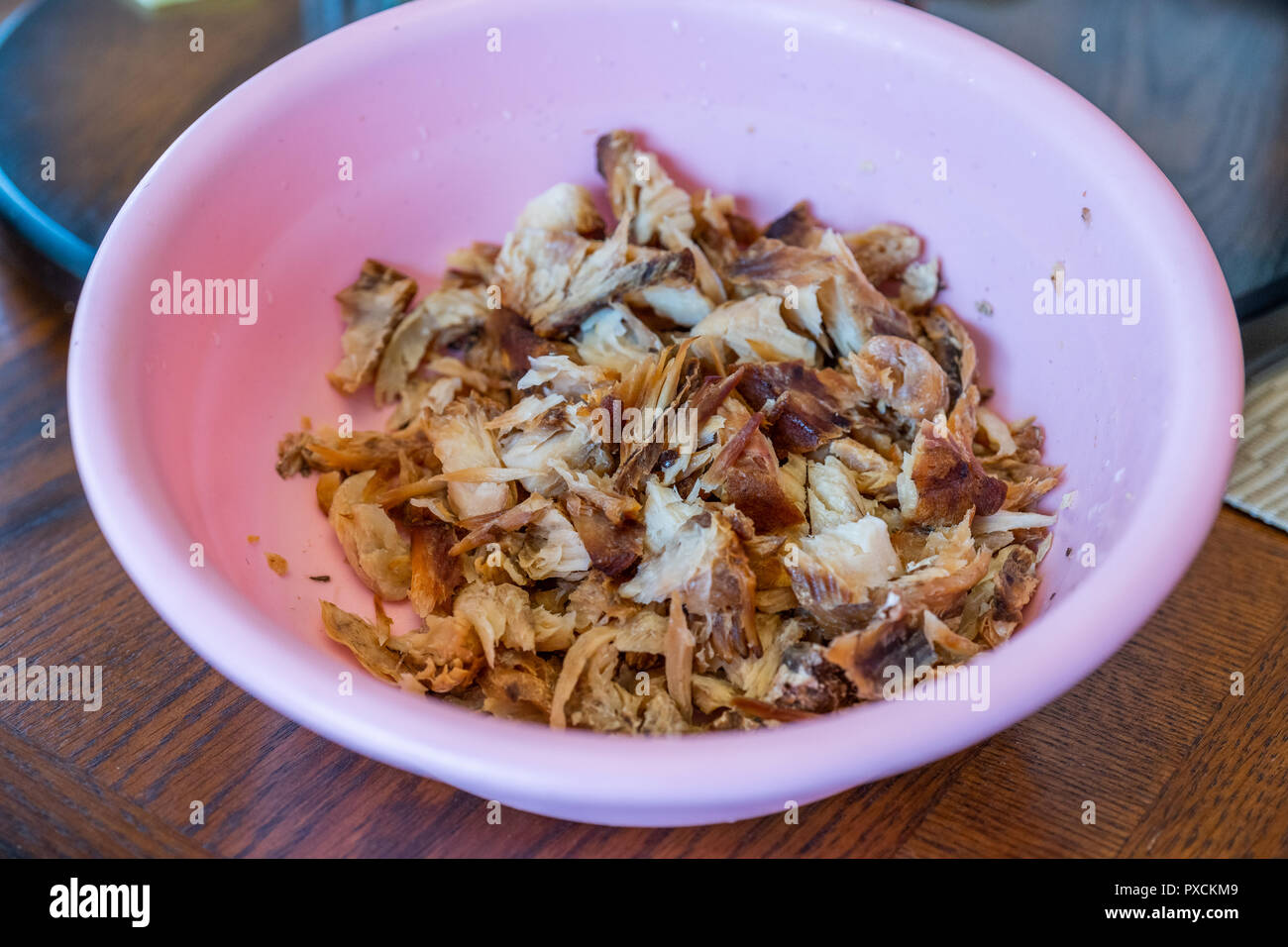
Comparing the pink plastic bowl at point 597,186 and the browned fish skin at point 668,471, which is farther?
the browned fish skin at point 668,471

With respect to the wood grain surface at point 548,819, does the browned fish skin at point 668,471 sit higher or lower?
higher

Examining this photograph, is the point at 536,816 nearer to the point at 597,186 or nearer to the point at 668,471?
the point at 668,471

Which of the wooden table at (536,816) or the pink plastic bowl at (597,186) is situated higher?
the pink plastic bowl at (597,186)

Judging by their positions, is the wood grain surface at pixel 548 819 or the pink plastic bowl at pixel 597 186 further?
the wood grain surface at pixel 548 819

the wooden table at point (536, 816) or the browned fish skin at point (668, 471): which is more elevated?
the browned fish skin at point (668, 471)
